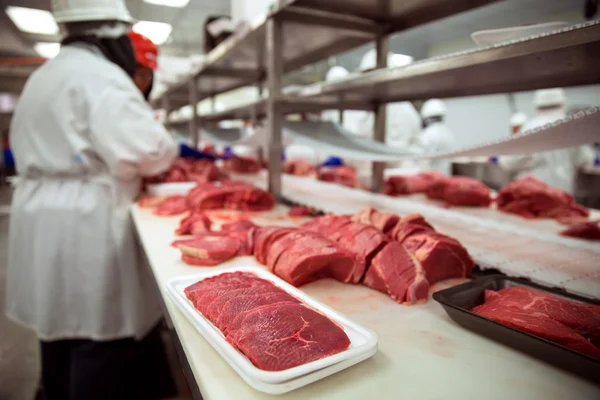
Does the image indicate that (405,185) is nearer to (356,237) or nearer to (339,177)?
(339,177)

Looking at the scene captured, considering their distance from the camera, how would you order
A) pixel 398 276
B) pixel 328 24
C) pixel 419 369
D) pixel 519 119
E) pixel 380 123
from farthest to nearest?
1. pixel 519 119
2. pixel 380 123
3. pixel 328 24
4. pixel 398 276
5. pixel 419 369

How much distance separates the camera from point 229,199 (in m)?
2.68

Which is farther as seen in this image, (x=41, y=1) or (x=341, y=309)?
(x=41, y=1)

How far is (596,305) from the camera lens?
110 cm

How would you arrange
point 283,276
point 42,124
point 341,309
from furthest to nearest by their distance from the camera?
point 42,124 < point 283,276 < point 341,309

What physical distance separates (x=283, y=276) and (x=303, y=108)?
1.79 metres

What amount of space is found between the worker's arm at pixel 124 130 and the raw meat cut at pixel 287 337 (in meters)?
1.62

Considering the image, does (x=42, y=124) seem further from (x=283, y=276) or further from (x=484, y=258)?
(x=484, y=258)

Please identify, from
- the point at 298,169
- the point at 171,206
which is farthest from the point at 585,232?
the point at 298,169

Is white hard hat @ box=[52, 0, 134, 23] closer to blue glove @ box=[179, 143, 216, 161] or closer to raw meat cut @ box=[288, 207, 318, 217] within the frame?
raw meat cut @ box=[288, 207, 318, 217]

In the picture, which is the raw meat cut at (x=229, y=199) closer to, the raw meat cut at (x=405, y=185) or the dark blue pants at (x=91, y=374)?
the dark blue pants at (x=91, y=374)

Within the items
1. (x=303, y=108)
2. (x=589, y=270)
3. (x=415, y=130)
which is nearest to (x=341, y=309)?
(x=589, y=270)

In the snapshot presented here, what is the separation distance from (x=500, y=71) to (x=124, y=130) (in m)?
1.95

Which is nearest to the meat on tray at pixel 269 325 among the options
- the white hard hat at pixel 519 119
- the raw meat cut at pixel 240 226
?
the raw meat cut at pixel 240 226
